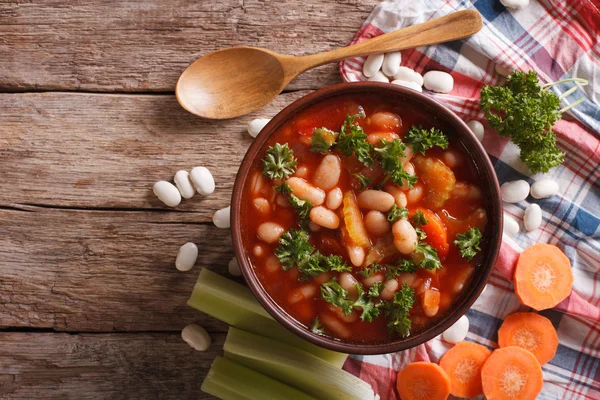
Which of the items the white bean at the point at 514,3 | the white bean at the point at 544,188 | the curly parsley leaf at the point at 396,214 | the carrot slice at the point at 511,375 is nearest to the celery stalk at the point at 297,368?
the carrot slice at the point at 511,375

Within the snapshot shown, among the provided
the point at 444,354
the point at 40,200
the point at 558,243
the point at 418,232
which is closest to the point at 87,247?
the point at 40,200

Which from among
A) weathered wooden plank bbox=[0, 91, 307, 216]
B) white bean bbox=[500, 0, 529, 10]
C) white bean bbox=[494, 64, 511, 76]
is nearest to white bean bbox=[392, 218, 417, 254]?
weathered wooden plank bbox=[0, 91, 307, 216]

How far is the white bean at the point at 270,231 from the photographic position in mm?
2221

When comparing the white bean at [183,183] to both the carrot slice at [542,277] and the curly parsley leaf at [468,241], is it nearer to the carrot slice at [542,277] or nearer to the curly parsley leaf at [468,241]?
the curly parsley leaf at [468,241]

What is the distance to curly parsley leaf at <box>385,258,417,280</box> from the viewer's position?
7.14 ft

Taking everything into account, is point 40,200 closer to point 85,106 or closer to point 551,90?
point 85,106

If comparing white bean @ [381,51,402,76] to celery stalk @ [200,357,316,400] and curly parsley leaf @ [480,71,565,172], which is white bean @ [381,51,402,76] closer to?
curly parsley leaf @ [480,71,565,172]

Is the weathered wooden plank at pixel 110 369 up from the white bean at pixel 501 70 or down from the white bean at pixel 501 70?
down

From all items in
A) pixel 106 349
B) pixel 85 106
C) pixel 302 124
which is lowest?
pixel 106 349

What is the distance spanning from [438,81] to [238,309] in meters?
1.27

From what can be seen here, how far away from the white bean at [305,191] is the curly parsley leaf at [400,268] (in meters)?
0.35

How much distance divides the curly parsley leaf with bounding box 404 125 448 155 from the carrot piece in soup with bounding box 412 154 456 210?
4 centimetres

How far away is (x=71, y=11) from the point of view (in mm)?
2715

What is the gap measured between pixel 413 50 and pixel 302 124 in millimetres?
719
